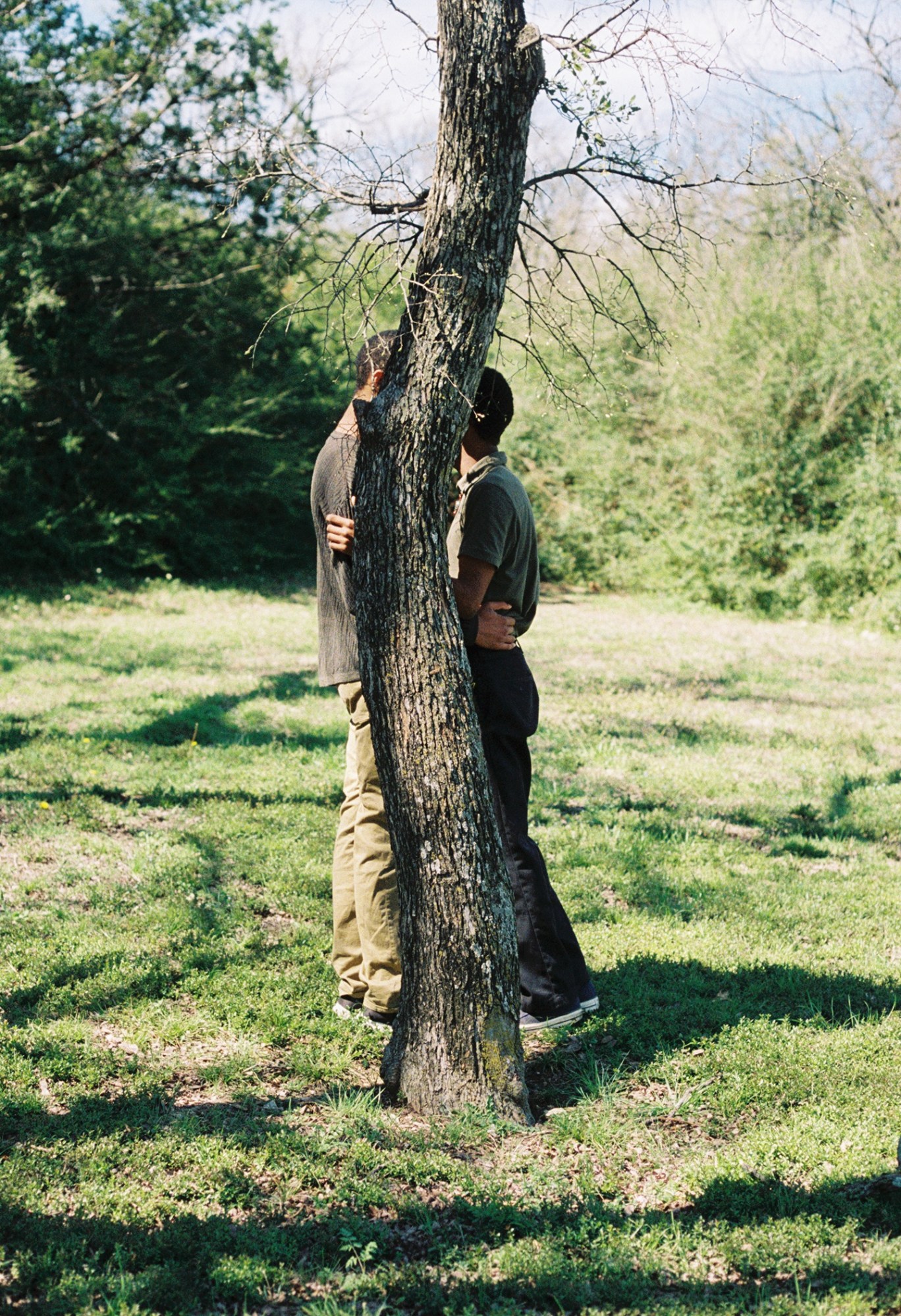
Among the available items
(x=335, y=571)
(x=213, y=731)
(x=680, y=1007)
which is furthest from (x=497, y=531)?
(x=213, y=731)

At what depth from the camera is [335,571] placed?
406 cm

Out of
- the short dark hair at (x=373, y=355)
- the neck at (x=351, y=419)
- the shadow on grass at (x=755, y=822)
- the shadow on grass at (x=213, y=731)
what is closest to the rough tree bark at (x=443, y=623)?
the short dark hair at (x=373, y=355)

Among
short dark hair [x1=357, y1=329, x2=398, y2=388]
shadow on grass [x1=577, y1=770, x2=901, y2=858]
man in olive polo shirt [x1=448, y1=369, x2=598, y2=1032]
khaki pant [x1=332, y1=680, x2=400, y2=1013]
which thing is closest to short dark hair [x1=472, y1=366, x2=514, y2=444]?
man in olive polo shirt [x1=448, y1=369, x2=598, y2=1032]

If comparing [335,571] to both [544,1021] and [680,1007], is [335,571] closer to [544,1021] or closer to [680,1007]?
[544,1021]

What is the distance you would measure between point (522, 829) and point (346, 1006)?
0.97 meters

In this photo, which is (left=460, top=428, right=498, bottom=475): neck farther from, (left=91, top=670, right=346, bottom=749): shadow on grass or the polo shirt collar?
(left=91, top=670, right=346, bottom=749): shadow on grass

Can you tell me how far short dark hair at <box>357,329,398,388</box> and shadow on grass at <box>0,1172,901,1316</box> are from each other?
2.41 m

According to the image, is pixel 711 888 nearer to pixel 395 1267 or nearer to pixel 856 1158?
pixel 856 1158

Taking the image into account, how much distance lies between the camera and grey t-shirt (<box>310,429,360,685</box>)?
3994mm

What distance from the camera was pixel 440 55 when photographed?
3.25 m

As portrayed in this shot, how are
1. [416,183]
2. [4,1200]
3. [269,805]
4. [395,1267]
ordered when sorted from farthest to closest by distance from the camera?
1. [269,805]
2. [416,183]
3. [4,1200]
4. [395,1267]

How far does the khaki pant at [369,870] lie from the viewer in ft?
13.4

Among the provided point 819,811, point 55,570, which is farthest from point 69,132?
point 819,811

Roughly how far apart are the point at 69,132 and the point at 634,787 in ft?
39.0
